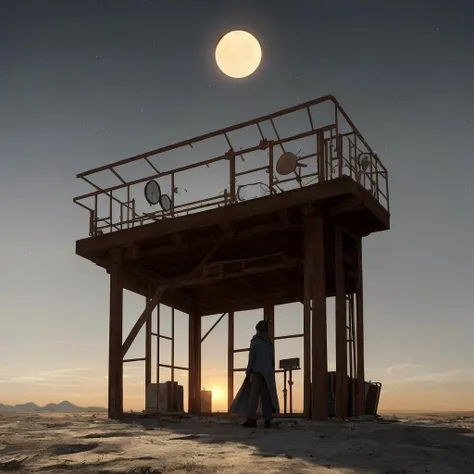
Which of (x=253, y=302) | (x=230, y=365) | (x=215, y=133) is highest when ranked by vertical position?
(x=215, y=133)

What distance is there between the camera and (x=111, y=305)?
68.7ft

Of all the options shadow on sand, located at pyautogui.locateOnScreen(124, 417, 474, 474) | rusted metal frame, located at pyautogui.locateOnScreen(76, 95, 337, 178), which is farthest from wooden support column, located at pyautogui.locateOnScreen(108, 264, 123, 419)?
shadow on sand, located at pyautogui.locateOnScreen(124, 417, 474, 474)

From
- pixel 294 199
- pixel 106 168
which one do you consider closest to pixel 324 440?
pixel 294 199

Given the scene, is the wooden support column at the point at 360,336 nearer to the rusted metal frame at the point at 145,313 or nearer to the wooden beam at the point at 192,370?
the rusted metal frame at the point at 145,313

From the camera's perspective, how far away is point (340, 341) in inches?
686

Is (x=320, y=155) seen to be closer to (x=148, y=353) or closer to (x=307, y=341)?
(x=307, y=341)

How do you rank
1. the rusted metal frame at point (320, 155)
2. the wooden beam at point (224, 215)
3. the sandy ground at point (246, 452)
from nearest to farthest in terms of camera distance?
the sandy ground at point (246, 452)
the wooden beam at point (224, 215)
the rusted metal frame at point (320, 155)

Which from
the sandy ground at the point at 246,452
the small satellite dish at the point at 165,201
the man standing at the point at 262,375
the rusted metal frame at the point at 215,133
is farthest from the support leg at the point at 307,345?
the small satellite dish at the point at 165,201

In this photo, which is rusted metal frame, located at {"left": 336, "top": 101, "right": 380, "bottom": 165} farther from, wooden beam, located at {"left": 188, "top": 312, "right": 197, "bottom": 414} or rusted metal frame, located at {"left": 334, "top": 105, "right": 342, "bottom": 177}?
wooden beam, located at {"left": 188, "top": 312, "right": 197, "bottom": 414}

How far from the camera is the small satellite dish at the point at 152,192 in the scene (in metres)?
21.2

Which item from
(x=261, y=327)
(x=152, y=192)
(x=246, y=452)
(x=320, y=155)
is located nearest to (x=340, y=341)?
(x=261, y=327)

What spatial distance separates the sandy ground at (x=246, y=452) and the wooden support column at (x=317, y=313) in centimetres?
449

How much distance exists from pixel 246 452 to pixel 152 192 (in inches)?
549

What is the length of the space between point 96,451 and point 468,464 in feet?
14.9
